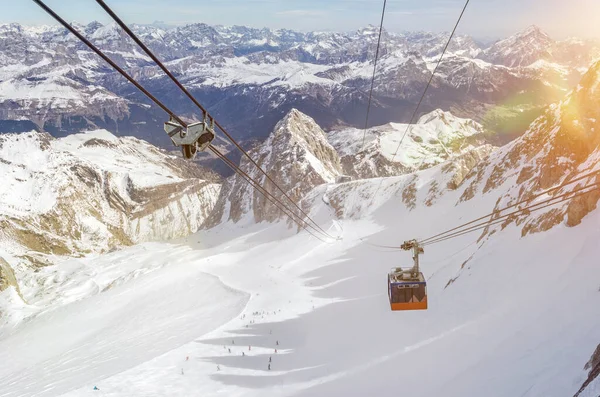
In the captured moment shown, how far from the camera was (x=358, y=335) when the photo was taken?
3378cm

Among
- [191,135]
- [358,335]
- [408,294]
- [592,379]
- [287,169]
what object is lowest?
[358,335]

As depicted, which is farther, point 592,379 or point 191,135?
point 592,379

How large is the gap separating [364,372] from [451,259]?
24.0 meters

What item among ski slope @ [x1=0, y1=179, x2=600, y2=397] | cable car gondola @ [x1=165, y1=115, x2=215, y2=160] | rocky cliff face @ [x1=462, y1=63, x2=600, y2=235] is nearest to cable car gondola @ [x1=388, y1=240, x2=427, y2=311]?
ski slope @ [x1=0, y1=179, x2=600, y2=397]

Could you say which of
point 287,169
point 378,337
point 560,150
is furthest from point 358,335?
point 287,169

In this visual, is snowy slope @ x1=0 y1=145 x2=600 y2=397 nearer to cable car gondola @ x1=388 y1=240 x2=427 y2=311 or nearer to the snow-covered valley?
the snow-covered valley

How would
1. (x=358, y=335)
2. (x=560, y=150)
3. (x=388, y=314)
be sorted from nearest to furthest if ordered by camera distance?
1. (x=358, y=335)
2. (x=388, y=314)
3. (x=560, y=150)

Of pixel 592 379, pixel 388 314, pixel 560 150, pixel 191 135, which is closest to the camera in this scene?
pixel 191 135

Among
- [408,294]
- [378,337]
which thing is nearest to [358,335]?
[378,337]

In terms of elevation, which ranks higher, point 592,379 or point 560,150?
point 560,150

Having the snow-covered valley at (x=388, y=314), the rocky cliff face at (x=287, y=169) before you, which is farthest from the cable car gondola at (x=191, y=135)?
the rocky cliff face at (x=287, y=169)

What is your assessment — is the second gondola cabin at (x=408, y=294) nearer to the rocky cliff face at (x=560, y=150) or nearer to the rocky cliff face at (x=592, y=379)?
the rocky cliff face at (x=592, y=379)

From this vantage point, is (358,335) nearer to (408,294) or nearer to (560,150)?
(408,294)

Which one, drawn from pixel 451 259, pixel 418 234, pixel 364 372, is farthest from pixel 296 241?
pixel 364 372
